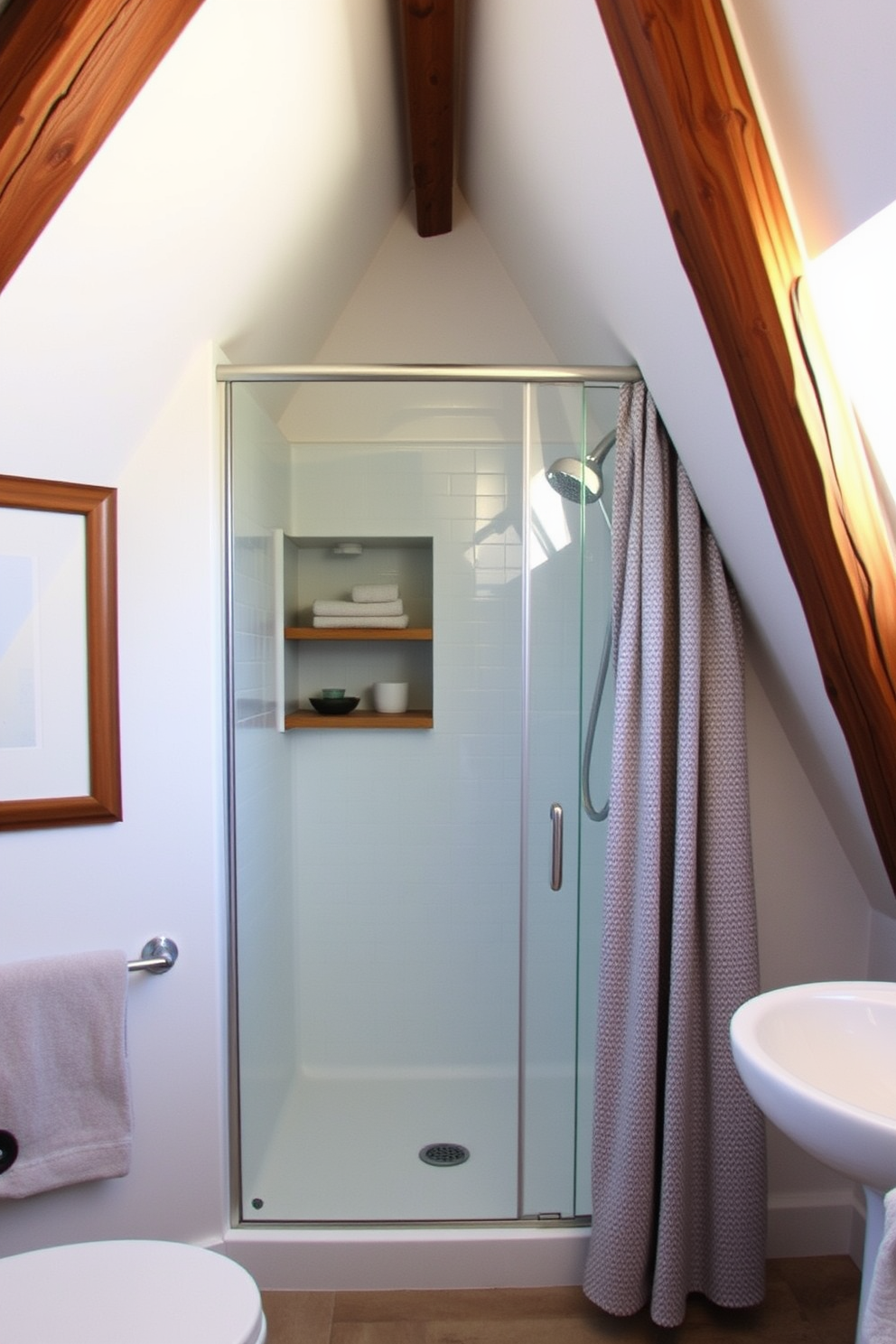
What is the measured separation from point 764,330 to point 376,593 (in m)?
1.50

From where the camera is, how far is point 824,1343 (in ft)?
6.14

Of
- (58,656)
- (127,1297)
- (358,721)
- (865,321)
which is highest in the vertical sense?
(865,321)

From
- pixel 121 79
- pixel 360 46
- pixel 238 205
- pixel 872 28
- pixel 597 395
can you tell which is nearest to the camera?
pixel 872 28

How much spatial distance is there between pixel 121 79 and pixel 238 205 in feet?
1.69

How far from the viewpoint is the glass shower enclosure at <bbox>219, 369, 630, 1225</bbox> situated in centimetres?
212

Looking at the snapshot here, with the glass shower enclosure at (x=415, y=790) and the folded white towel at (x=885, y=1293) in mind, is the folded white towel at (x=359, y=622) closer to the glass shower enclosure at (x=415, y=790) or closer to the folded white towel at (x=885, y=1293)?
the glass shower enclosure at (x=415, y=790)

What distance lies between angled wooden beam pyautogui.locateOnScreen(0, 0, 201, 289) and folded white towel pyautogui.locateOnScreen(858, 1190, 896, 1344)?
1.61m

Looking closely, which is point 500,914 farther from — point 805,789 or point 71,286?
point 71,286

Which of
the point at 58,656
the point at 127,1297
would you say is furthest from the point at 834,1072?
the point at 58,656

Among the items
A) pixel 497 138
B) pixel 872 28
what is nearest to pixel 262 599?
pixel 497 138

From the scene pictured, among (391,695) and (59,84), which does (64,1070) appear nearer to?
(391,695)

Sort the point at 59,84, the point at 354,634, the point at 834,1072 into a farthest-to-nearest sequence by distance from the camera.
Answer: the point at 354,634 → the point at 834,1072 → the point at 59,84

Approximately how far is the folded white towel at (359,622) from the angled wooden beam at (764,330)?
1296mm

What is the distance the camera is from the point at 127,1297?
1.33 m
